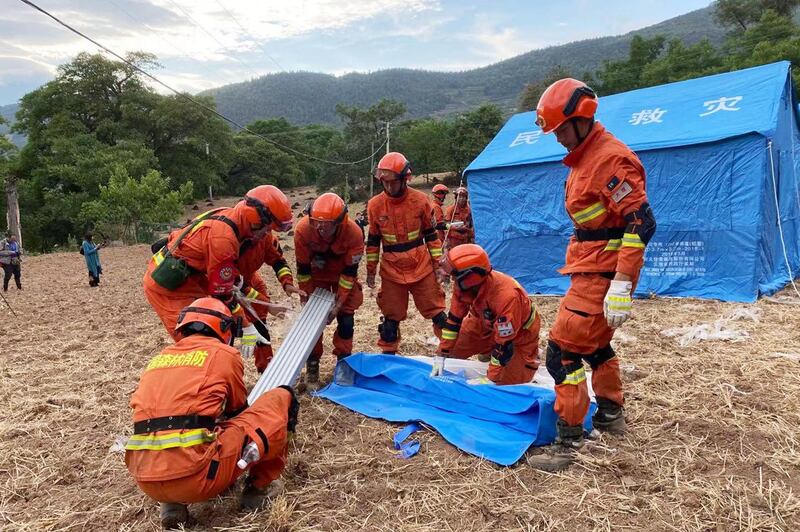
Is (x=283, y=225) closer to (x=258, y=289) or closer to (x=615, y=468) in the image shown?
(x=258, y=289)

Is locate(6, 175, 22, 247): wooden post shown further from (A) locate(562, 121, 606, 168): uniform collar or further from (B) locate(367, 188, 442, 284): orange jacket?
(A) locate(562, 121, 606, 168): uniform collar

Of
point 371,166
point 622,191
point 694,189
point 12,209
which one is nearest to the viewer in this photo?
point 622,191

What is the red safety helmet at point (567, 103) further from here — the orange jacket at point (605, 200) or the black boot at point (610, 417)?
the black boot at point (610, 417)

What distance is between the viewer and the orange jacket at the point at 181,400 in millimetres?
2387

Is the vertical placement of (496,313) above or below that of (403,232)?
below

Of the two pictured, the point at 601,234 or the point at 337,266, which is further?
the point at 337,266

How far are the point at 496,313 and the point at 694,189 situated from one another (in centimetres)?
535

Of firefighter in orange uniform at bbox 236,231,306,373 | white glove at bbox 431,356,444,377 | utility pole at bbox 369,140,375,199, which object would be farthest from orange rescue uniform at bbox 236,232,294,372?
utility pole at bbox 369,140,375,199

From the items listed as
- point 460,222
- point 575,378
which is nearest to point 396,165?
point 575,378

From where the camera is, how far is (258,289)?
15.9ft

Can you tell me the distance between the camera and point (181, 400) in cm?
245

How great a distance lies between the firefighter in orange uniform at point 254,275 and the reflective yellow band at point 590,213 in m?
2.39

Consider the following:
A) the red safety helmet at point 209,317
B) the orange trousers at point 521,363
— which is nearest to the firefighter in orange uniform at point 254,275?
the red safety helmet at point 209,317

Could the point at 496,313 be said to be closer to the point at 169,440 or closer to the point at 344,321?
the point at 344,321
